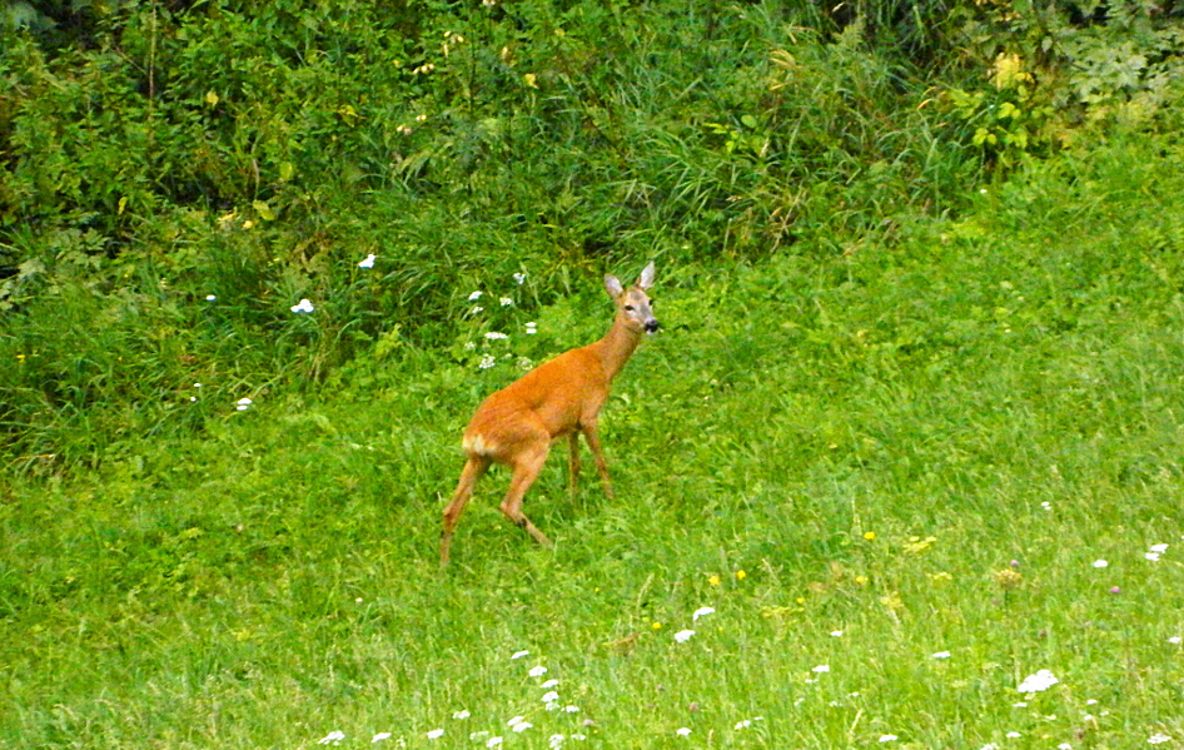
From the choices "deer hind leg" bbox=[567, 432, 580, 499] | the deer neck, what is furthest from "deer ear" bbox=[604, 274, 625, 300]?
"deer hind leg" bbox=[567, 432, 580, 499]

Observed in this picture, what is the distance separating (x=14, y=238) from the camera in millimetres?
12172

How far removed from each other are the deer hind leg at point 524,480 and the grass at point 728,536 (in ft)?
0.43

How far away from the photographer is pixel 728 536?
23.0 feet

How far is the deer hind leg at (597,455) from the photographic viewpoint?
8.18m

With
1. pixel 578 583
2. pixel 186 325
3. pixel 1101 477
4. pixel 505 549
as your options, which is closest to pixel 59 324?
Answer: pixel 186 325

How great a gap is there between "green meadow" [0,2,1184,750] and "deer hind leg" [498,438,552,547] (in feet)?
0.53

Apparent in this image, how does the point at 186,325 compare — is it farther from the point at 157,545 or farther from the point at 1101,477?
the point at 1101,477

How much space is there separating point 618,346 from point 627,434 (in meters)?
0.45

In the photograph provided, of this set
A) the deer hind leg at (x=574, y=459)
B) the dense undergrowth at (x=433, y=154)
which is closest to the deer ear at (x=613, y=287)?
the deer hind leg at (x=574, y=459)

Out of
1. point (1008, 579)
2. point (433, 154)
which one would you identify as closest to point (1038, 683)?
point (1008, 579)

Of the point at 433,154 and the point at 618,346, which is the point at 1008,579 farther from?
the point at 433,154

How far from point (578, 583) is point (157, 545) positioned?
108 inches

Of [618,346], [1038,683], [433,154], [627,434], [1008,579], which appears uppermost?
[1038,683]

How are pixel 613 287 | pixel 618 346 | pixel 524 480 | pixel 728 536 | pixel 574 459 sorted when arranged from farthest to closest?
pixel 613 287, pixel 618 346, pixel 574 459, pixel 524 480, pixel 728 536
